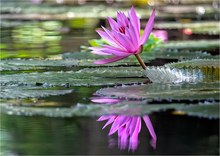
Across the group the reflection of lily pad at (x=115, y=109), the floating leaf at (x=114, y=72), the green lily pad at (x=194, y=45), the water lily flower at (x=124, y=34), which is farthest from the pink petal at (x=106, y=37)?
the green lily pad at (x=194, y=45)

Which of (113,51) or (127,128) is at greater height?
(113,51)

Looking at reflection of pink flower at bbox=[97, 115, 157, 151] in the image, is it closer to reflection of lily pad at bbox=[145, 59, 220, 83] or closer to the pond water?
the pond water

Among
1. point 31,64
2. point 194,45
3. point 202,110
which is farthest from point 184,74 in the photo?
point 194,45

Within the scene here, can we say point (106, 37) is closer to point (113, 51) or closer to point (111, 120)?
point (113, 51)

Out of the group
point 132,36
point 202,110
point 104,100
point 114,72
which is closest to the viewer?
point 202,110

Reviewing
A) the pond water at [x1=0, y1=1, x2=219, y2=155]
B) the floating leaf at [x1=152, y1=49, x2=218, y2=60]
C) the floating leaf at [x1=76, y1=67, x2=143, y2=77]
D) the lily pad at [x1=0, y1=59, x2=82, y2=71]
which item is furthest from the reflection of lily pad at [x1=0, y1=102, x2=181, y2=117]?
the floating leaf at [x1=152, y1=49, x2=218, y2=60]

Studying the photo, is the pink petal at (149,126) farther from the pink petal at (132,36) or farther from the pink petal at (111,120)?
the pink petal at (132,36)
